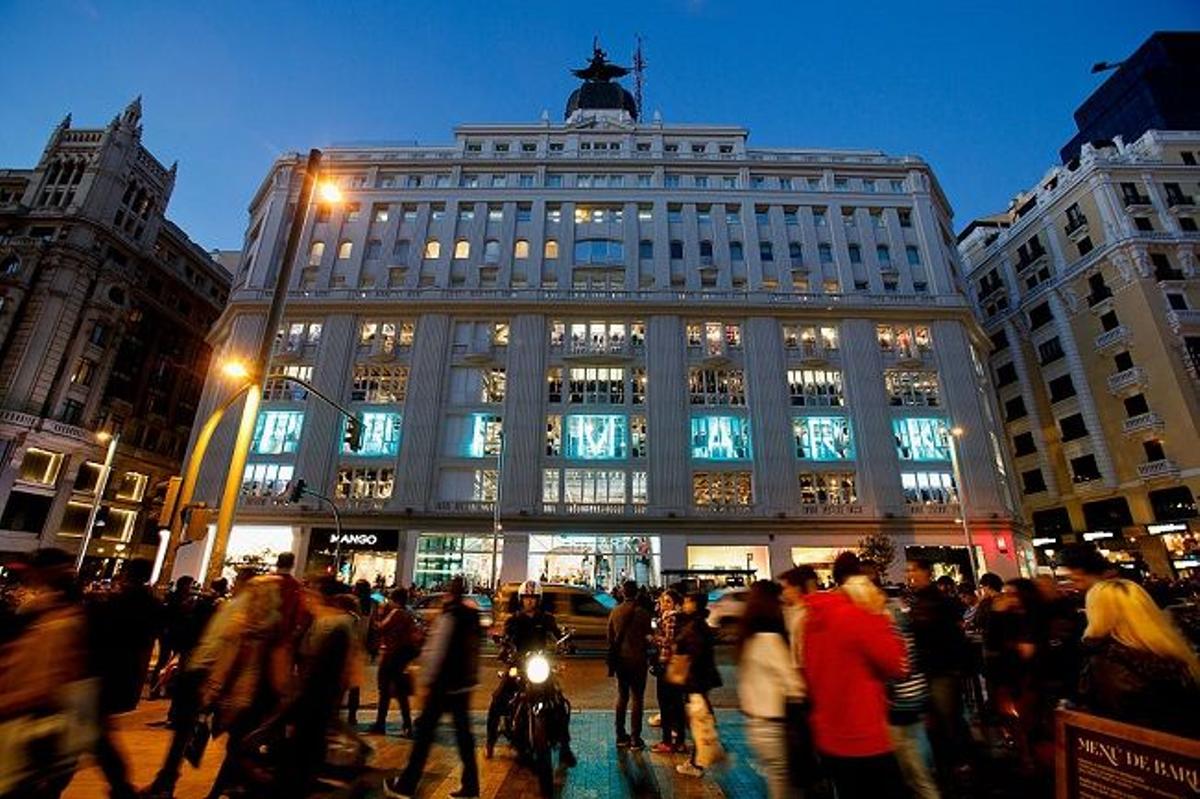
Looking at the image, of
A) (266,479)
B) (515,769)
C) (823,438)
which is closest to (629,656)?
(515,769)

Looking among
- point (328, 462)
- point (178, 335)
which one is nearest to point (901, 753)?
point (328, 462)

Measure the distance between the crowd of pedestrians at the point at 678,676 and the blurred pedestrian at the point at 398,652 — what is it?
29mm

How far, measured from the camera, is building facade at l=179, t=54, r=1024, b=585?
32.0 meters

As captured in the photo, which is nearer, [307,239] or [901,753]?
[901,753]

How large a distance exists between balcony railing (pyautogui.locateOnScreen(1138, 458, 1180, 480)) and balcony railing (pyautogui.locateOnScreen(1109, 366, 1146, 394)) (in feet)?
16.5

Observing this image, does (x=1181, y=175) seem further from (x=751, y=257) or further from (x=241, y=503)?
(x=241, y=503)

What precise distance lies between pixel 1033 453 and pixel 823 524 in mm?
22366

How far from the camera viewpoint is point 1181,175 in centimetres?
3919

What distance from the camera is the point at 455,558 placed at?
1259 inches

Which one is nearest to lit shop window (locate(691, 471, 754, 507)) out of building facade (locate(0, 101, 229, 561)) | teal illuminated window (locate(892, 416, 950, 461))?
teal illuminated window (locate(892, 416, 950, 461))

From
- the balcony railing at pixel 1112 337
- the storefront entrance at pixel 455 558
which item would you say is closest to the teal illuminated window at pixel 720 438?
the storefront entrance at pixel 455 558

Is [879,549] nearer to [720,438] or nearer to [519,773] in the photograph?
[720,438]

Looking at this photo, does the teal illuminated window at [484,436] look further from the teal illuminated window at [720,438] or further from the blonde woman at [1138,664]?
the blonde woman at [1138,664]

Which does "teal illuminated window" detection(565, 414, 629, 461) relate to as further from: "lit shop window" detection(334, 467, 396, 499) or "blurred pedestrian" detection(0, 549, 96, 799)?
"blurred pedestrian" detection(0, 549, 96, 799)
